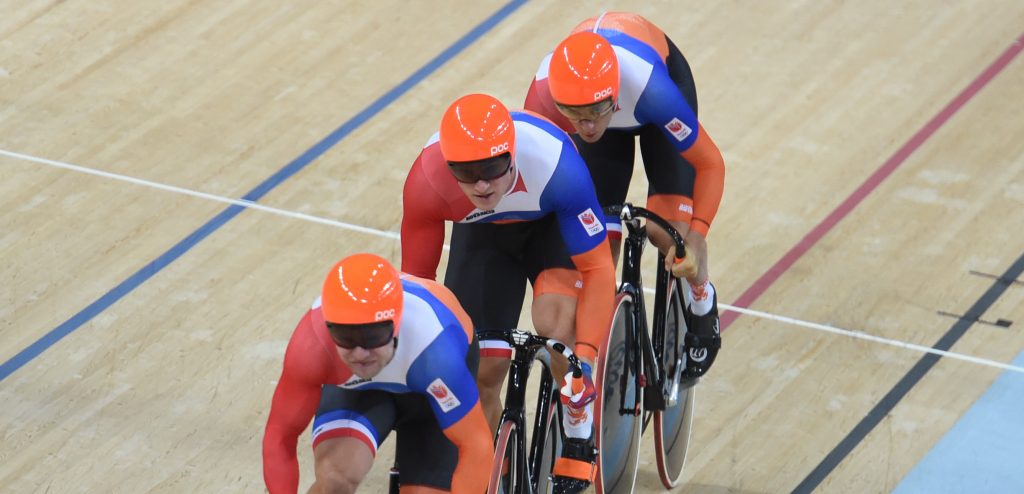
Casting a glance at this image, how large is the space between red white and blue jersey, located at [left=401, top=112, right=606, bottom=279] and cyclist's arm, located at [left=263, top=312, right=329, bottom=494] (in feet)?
2.06

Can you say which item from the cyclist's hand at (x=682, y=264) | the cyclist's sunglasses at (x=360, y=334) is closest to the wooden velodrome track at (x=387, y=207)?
the cyclist's hand at (x=682, y=264)

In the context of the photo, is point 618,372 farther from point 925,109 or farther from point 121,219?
point 925,109

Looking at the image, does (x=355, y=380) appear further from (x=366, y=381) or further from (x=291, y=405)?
(x=291, y=405)

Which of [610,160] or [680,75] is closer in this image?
[610,160]

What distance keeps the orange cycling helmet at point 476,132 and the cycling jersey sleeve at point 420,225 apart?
0.84 ft

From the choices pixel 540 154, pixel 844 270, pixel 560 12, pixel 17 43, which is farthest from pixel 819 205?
pixel 17 43

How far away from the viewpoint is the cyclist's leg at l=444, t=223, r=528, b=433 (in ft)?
13.4

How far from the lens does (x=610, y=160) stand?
4.59 meters

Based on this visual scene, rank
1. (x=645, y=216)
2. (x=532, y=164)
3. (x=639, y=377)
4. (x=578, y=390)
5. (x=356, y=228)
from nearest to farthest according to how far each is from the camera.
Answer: (x=578, y=390), (x=532, y=164), (x=645, y=216), (x=639, y=377), (x=356, y=228)

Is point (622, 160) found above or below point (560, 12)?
above

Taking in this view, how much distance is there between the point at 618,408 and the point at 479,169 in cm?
105

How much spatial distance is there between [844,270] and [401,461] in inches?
104

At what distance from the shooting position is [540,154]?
12.9 ft

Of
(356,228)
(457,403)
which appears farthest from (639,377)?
(356,228)
